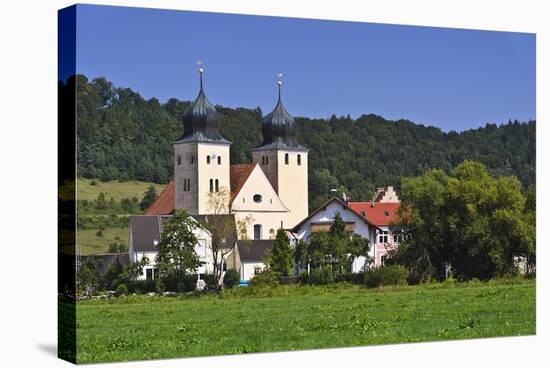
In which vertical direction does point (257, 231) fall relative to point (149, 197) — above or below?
below

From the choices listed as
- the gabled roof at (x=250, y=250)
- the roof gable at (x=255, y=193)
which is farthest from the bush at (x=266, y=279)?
the roof gable at (x=255, y=193)

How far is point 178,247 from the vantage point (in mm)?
19359

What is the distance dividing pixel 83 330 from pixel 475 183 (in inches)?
282

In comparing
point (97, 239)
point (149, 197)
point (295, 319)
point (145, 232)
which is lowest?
point (295, 319)

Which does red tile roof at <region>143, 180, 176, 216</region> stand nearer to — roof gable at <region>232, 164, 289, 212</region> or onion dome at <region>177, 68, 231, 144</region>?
onion dome at <region>177, 68, 231, 144</region>

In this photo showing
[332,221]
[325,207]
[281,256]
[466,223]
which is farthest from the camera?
[466,223]

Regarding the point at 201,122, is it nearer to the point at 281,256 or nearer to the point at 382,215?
the point at 281,256

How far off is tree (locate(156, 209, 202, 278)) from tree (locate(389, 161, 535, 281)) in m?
3.41

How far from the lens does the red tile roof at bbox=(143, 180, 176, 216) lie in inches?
739

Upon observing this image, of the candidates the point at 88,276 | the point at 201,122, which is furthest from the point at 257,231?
the point at 88,276

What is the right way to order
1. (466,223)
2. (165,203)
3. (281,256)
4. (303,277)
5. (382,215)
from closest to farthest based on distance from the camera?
(165,203) < (281,256) < (303,277) < (382,215) < (466,223)

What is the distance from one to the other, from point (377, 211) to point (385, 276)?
3.22ft


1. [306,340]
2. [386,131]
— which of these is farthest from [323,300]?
[386,131]

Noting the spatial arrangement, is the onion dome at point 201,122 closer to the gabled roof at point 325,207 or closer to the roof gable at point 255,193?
the roof gable at point 255,193
